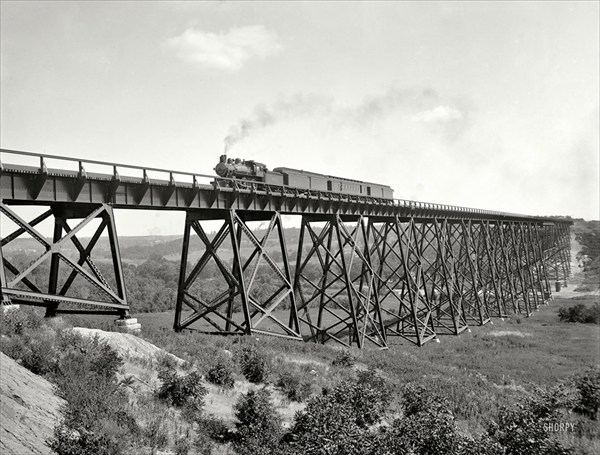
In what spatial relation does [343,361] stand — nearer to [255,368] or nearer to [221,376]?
[255,368]

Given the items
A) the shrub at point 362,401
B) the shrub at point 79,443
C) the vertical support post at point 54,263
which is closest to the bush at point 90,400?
the shrub at point 79,443

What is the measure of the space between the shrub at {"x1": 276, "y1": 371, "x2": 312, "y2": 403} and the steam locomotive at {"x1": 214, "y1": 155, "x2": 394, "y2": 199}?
6.18 m

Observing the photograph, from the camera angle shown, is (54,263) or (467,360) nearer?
(54,263)

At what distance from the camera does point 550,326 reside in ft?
97.0

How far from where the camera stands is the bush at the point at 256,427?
696 cm

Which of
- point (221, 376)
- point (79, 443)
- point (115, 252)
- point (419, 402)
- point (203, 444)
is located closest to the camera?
point (79, 443)

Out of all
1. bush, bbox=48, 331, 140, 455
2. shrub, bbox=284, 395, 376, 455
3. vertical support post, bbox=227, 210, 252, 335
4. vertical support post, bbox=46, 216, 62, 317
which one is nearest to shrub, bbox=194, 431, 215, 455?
bush, bbox=48, 331, 140, 455

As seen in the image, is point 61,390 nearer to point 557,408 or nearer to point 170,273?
point 557,408

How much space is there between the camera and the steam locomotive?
15781 millimetres

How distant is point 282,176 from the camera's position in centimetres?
1764

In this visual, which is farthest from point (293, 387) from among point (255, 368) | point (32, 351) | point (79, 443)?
point (79, 443)

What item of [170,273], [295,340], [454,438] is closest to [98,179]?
[295,340]

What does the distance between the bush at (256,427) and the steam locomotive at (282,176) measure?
750cm

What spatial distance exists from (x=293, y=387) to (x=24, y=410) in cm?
608
